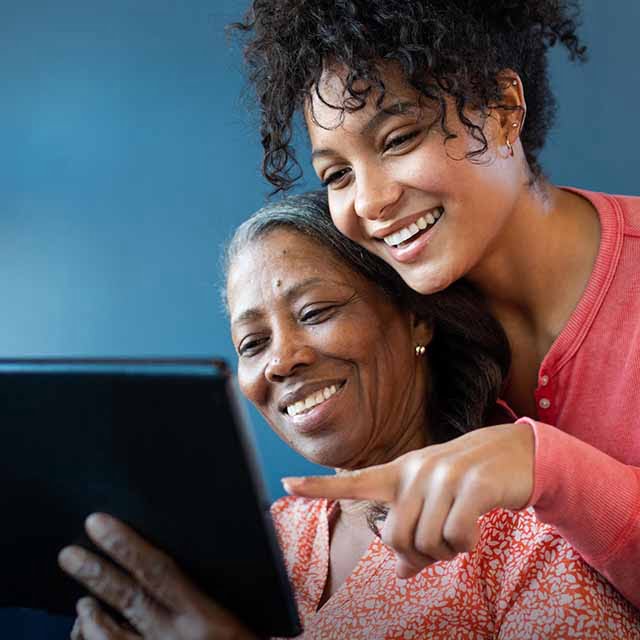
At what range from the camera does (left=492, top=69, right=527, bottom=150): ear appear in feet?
4.96

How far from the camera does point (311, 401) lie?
144 cm

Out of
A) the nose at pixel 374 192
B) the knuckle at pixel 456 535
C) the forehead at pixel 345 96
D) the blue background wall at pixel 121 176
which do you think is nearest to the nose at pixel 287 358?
the nose at pixel 374 192

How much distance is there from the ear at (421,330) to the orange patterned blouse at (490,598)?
0.33 m

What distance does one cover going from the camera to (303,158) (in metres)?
2.26

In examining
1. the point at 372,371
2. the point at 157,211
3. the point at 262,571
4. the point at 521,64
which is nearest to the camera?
the point at 262,571

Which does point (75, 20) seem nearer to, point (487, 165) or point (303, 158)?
point (303, 158)

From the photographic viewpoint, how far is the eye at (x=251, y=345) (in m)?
1.48

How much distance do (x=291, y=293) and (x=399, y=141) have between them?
27cm

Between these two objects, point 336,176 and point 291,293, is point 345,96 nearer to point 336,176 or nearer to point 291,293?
point 336,176

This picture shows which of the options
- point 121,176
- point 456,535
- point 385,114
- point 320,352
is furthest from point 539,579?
point 121,176

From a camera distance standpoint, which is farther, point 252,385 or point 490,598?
point 252,385

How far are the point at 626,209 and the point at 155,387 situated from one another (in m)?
1.07

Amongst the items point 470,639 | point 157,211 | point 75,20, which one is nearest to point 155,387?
point 470,639

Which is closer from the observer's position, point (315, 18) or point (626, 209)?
point (315, 18)
